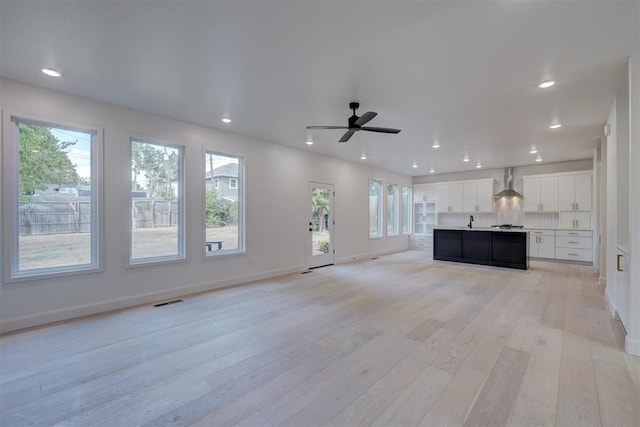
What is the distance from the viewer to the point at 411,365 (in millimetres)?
2396

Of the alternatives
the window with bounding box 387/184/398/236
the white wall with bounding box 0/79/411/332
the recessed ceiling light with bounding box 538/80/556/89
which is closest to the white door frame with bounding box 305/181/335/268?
the white wall with bounding box 0/79/411/332

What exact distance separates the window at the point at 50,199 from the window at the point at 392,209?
7.74 m

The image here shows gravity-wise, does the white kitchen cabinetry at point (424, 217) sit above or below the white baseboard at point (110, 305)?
above

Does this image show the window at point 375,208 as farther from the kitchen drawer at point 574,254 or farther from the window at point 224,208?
the kitchen drawer at point 574,254

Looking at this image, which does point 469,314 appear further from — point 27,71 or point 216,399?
point 27,71

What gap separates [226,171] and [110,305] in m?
2.71

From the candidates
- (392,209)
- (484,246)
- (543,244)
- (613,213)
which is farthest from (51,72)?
(543,244)

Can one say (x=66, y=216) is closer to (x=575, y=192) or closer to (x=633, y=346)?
(x=633, y=346)

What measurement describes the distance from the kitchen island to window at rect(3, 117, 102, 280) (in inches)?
298

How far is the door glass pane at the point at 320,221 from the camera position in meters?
6.75

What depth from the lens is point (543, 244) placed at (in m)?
7.72

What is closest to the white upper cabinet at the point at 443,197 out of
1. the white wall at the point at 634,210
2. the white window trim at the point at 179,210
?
the white wall at the point at 634,210

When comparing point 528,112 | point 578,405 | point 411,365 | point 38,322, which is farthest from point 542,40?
point 38,322

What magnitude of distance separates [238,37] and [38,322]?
392 centimetres
